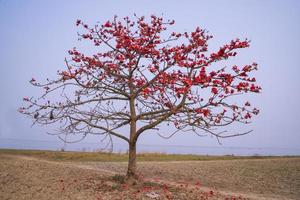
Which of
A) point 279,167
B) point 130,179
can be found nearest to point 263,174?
point 279,167

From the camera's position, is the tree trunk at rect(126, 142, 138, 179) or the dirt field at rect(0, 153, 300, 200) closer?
the dirt field at rect(0, 153, 300, 200)

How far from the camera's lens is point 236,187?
14125 mm

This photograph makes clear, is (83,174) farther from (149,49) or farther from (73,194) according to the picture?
(149,49)

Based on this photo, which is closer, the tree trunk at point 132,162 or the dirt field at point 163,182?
the dirt field at point 163,182

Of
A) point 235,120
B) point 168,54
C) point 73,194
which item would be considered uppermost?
point 168,54

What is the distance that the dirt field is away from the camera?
10223mm

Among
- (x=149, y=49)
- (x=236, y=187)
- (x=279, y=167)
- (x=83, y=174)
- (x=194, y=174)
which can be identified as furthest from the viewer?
(x=279, y=167)

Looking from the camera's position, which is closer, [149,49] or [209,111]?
[209,111]

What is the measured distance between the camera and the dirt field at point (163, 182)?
33.5 ft

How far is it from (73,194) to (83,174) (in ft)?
10.8

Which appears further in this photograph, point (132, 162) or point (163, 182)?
point (163, 182)

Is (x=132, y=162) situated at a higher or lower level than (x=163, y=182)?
higher

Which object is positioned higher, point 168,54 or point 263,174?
point 168,54

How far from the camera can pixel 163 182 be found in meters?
13.0
